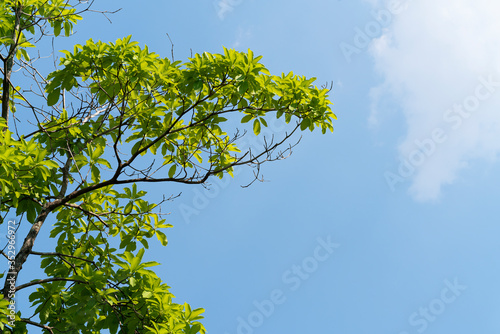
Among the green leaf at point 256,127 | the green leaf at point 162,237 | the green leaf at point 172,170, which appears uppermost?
the green leaf at point 172,170

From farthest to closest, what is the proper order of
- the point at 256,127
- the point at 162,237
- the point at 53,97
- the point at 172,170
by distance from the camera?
the point at 172,170, the point at 162,237, the point at 256,127, the point at 53,97

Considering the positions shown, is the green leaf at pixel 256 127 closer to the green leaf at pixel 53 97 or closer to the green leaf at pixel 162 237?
the green leaf at pixel 162 237

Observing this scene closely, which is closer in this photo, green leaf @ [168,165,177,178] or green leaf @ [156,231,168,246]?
green leaf @ [156,231,168,246]

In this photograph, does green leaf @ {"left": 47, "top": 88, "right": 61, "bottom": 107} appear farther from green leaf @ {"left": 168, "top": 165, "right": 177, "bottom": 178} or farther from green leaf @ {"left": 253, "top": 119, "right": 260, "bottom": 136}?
green leaf @ {"left": 253, "top": 119, "right": 260, "bottom": 136}

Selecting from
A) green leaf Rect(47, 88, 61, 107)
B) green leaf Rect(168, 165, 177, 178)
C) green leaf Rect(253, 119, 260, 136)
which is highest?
green leaf Rect(47, 88, 61, 107)

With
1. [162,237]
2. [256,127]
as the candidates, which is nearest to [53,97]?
[162,237]

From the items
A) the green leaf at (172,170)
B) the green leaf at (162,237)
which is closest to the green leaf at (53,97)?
the green leaf at (172,170)

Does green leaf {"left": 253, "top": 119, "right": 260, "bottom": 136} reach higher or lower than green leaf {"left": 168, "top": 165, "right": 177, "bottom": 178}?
lower

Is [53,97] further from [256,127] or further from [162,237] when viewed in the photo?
[256,127]

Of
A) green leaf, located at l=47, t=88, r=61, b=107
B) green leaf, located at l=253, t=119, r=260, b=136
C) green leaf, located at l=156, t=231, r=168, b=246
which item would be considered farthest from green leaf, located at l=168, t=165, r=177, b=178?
green leaf, located at l=47, t=88, r=61, b=107

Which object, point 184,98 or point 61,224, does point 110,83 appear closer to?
point 184,98

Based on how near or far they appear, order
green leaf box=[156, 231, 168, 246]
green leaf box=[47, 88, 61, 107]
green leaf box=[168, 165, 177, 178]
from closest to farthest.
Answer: green leaf box=[47, 88, 61, 107], green leaf box=[156, 231, 168, 246], green leaf box=[168, 165, 177, 178]

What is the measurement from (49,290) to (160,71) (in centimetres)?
248

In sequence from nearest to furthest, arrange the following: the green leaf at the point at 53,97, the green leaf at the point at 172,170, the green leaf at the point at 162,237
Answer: the green leaf at the point at 53,97
the green leaf at the point at 162,237
the green leaf at the point at 172,170
